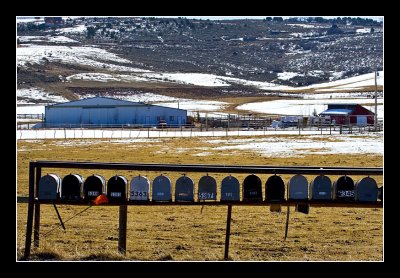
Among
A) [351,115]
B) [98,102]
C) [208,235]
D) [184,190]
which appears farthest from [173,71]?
[184,190]

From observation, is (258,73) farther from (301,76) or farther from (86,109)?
(86,109)

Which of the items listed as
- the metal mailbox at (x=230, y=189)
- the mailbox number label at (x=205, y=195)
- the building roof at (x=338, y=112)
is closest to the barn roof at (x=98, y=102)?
the building roof at (x=338, y=112)

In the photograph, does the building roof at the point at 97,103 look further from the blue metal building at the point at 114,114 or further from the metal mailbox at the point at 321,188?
the metal mailbox at the point at 321,188

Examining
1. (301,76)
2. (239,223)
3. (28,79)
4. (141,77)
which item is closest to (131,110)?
(239,223)

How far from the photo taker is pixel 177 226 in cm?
1285

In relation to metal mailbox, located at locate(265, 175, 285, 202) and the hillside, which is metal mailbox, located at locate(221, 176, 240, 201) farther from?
the hillside

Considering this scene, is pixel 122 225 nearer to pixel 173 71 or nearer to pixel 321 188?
pixel 321 188

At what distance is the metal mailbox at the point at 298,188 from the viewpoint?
30.3ft

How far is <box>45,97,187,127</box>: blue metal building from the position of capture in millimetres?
72250

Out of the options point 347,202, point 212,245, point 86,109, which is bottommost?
point 212,245

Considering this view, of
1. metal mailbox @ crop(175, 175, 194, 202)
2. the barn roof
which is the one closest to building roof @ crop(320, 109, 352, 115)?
the barn roof

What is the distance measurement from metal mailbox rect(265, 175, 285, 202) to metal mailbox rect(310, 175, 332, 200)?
33cm

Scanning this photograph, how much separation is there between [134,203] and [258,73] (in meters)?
174

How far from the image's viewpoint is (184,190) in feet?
30.8
